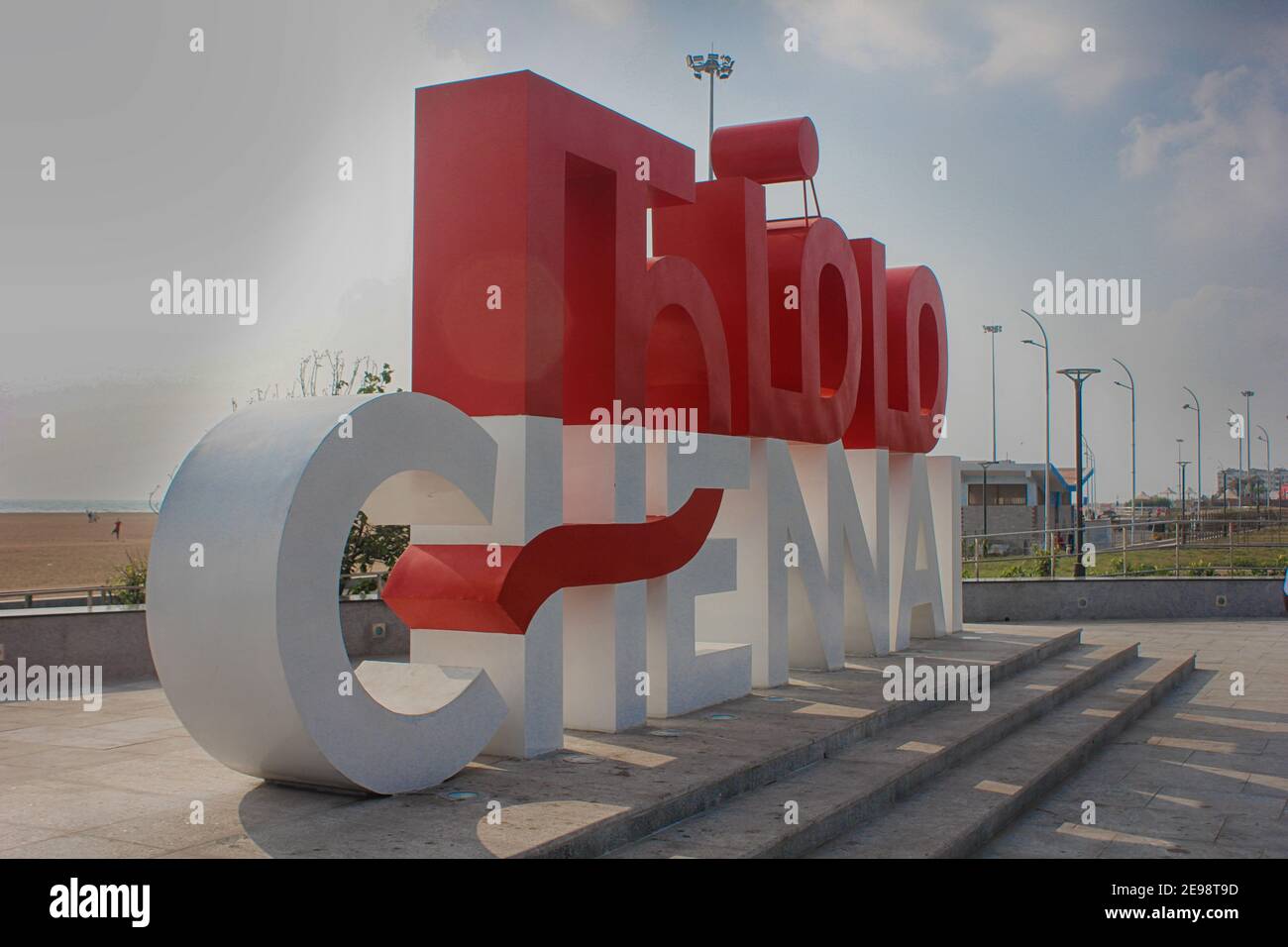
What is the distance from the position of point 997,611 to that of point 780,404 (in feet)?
38.3

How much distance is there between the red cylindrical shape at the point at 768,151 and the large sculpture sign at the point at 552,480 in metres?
0.03

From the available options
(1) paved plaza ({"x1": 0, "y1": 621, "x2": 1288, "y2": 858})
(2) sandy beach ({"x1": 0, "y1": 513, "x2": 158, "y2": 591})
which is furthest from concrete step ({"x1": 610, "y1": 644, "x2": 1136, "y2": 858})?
(2) sandy beach ({"x1": 0, "y1": 513, "x2": 158, "y2": 591})

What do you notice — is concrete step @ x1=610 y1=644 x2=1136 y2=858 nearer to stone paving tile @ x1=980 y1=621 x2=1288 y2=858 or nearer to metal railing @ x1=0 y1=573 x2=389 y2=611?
stone paving tile @ x1=980 y1=621 x2=1288 y2=858

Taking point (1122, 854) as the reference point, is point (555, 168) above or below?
above

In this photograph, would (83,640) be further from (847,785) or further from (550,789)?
(847,785)

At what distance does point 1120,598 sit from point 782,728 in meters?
15.4

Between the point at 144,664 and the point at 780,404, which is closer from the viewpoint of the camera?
the point at 780,404

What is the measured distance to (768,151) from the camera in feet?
41.3

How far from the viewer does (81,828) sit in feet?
20.9

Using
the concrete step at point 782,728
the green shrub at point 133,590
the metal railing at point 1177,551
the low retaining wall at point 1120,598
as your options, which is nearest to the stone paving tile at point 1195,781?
the concrete step at point 782,728

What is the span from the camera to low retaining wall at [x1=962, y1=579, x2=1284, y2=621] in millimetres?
21797
